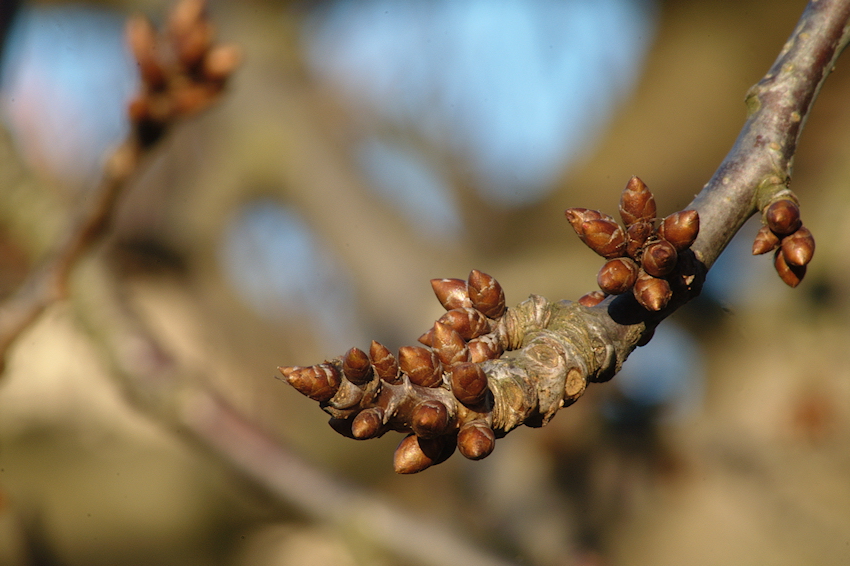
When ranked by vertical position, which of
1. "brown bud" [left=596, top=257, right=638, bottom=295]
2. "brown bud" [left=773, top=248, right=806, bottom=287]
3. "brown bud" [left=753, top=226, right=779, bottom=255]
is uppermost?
"brown bud" [left=753, top=226, right=779, bottom=255]

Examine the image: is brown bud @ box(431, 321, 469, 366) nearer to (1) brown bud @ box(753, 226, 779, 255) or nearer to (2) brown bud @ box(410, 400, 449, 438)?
(2) brown bud @ box(410, 400, 449, 438)

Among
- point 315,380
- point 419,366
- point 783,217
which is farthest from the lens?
point 783,217

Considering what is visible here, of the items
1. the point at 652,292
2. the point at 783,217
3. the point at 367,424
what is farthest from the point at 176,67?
the point at 783,217

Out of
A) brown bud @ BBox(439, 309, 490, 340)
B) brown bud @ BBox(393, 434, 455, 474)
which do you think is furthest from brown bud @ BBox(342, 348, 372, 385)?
brown bud @ BBox(439, 309, 490, 340)

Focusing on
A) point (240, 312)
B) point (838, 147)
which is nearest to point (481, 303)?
point (838, 147)

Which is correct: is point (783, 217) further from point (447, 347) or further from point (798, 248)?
point (447, 347)

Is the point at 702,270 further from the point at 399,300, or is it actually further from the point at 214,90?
the point at 399,300
